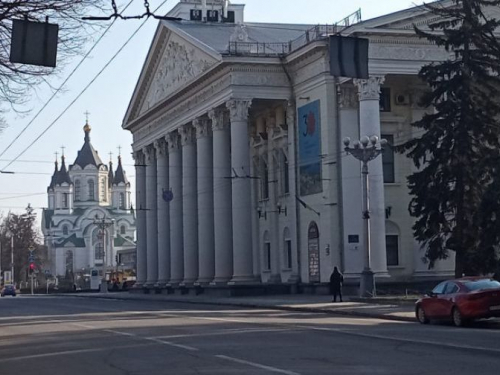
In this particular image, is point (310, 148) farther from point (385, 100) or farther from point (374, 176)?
point (374, 176)

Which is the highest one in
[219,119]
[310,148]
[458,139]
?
[219,119]

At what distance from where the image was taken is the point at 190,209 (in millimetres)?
71625

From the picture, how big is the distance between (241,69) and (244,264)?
36.1 ft

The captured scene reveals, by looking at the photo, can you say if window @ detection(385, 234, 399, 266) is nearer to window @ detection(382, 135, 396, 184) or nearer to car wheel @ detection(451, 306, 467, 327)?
window @ detection(382, 135, 396, 184)

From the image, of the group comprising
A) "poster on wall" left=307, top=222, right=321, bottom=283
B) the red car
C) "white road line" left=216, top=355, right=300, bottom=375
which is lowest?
"white road line" left=216, top=355, right=300, bottom=375

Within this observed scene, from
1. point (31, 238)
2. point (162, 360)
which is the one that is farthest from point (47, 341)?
point (31, 238)

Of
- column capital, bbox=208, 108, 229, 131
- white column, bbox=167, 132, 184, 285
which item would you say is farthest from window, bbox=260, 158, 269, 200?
white column, bbox=167, 132, 184, 285

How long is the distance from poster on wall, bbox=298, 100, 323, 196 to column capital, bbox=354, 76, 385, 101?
3483 millimetres

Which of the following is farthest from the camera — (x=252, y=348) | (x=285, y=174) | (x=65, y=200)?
(x=65, y=200)

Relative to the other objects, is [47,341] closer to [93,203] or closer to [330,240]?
[330,240]

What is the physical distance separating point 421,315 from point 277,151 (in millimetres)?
34931

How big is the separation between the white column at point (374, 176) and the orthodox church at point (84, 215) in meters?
113

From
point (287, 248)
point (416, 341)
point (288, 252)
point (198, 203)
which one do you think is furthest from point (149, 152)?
point (416, 341)

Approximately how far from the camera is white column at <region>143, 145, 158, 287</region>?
80.4 metres
